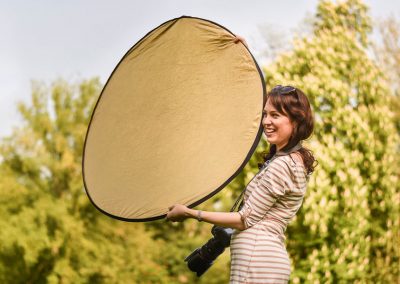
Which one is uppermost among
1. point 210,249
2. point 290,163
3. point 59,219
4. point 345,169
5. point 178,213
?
point 290,163

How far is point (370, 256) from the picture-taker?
22.4 feet

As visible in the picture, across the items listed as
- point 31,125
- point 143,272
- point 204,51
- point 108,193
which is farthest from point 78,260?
point 204,51

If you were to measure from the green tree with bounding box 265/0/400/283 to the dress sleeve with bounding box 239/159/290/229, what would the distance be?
3414mm

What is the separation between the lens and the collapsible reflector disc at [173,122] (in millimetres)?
3033

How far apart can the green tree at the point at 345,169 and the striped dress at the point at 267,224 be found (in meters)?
3.36

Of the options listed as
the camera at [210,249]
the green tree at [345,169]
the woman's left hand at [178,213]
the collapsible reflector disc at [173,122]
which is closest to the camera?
the woman's left hand at [178,213]

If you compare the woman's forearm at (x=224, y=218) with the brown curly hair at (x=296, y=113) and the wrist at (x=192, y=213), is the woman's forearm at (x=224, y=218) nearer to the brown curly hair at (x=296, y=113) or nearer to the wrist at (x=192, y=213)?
the wrist at (x=192, y=213)

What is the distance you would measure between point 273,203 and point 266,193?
6 cm

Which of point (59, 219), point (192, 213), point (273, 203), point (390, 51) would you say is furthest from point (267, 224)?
point (390, 51)

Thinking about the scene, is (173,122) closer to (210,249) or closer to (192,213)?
(210,249)

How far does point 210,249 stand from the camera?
2750 millimetres

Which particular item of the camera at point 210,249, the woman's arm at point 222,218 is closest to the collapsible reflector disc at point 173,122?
the camera at point 210,249

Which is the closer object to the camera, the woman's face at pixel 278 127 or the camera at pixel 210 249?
the woman's face at pixel 278 127

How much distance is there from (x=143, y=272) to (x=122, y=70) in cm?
631
